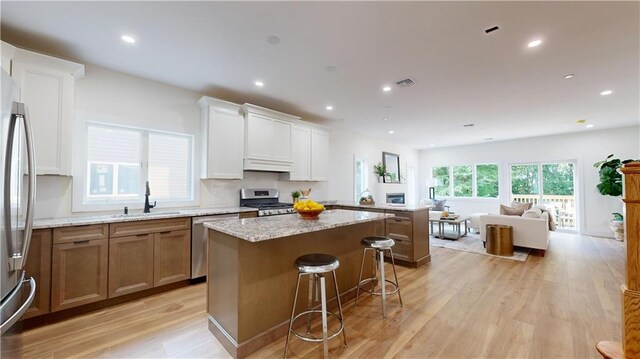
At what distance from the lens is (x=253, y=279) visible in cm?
202

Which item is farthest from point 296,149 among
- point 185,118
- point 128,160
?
point 128,160

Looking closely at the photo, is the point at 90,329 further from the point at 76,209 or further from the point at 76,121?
the point at 76,121

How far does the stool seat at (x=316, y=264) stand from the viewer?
185 centimetres

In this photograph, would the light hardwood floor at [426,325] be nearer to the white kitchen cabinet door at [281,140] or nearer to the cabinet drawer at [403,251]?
the cabinet drawer at [403,251]

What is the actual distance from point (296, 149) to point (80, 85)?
307 centimetres

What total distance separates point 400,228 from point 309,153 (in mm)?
2232

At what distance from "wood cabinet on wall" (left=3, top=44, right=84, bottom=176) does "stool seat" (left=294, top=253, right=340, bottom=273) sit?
106 inches

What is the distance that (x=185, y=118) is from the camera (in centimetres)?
381

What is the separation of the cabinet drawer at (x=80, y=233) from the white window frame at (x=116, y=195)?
2.09ft

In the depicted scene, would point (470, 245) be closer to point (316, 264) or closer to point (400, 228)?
point (400, 228)

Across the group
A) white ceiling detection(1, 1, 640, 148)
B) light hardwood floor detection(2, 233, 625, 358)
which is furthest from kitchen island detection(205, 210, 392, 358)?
white ceiling detection(1, 1, 640, 148)

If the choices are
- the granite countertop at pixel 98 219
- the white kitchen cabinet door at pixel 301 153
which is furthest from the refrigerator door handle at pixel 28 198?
the white kitchen cabinet door at pixel 301 153

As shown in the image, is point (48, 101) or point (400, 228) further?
point (400, 228)

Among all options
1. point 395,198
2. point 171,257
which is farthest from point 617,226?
point 171,257
